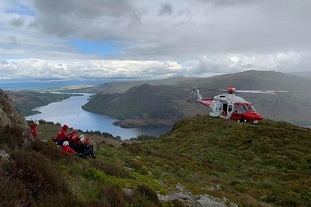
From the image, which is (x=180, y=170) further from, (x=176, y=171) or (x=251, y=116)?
(x=251, y=116)

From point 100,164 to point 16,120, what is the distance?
4.27 m

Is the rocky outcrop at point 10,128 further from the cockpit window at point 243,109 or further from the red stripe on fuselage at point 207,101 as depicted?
the red stripe on fuselage at point 207,101

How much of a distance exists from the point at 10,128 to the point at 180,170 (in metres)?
13.2

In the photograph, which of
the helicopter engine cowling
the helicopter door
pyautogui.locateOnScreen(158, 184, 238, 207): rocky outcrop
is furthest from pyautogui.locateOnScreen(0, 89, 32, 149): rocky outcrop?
the helicopter engine cowling

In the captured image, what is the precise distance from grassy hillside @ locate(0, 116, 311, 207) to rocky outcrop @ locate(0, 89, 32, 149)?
13cm

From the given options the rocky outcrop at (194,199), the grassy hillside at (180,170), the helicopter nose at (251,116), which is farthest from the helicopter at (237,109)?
the rocky outcrop at (194,199)

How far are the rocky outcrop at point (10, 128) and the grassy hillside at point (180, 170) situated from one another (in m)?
0.13

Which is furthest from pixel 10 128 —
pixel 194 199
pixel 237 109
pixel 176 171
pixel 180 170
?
pixel 237 109

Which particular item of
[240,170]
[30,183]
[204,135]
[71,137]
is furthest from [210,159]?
[30,183]

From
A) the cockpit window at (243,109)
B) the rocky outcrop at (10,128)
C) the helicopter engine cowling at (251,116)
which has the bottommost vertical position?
the helicopter engine cowling at (251,116)

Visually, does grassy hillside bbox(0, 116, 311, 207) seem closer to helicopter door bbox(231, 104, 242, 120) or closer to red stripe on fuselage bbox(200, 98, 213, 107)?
helicopter door bbox(231, 104, 242, 120)

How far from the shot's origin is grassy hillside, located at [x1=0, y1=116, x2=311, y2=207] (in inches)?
327

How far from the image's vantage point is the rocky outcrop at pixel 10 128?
10356mm

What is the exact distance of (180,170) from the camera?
21.1 meters
